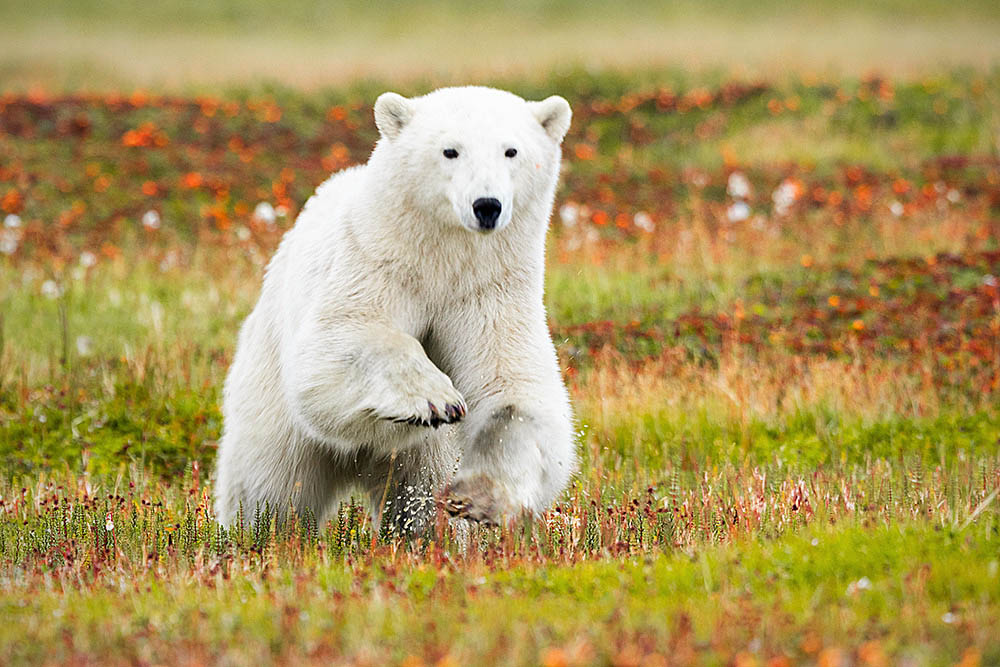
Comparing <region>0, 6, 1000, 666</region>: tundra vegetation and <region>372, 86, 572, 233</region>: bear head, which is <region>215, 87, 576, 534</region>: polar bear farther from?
<region>0, 6, 1000, 666</region>: tundra vegetation

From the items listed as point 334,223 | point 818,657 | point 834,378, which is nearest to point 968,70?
point 834,378

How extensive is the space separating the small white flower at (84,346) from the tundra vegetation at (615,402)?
23cm

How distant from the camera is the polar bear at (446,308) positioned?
497 cm

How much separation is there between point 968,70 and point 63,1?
25417 mm

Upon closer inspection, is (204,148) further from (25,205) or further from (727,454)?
(727,454)

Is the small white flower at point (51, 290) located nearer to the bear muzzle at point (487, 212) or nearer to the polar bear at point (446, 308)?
the polar bear at point (446, 308)

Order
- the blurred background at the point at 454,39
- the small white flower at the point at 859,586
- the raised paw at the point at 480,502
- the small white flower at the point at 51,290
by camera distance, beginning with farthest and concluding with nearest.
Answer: the blurred background at the point at 454,39 → the small white flower at the point at 51,290 → the raised paw at the point at 480,502 → the small white flower at the point at 859,586

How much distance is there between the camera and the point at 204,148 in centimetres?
1797

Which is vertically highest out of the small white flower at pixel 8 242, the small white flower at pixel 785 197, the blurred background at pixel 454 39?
the blurred background at pixel 454 39

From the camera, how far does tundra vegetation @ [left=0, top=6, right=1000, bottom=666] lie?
3.82m

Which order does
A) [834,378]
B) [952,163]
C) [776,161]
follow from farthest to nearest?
[776,161] < [952,163] < [834,378]

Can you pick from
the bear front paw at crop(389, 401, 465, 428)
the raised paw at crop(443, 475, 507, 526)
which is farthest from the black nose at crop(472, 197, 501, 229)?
the raised paw at crop(443, 475, 507, 526)

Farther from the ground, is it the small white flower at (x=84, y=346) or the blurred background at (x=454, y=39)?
the blurred background at (x=454, y=39)

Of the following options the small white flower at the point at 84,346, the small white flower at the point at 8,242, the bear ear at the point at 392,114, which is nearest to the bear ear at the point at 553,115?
the bear ear at the point at 392,114
